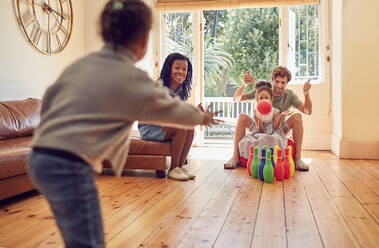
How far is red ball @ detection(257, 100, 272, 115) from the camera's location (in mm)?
2971

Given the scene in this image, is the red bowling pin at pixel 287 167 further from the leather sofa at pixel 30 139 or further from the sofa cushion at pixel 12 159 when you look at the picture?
the sofa cushion at pixel 12 159

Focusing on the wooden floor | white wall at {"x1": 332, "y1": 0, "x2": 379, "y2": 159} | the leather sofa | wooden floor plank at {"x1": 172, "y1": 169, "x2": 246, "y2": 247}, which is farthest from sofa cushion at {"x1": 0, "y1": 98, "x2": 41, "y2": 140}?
white wall at {"x1": 332, "y1": 0, "x2": 379, "y2": 159}

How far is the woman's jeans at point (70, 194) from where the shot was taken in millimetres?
844

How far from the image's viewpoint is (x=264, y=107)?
9.76 ft

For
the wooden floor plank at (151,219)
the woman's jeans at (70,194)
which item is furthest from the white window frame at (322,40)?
the woman's jeans at (70,194)

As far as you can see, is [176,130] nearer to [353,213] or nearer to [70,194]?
[353,213]

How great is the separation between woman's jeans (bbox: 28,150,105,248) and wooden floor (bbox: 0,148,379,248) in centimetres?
71

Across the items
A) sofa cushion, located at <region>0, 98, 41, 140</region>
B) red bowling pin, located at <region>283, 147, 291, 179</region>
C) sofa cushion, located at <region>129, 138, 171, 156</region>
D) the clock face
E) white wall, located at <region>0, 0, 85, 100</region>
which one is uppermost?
the clock face

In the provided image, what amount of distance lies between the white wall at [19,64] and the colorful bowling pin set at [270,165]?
2.37 metres

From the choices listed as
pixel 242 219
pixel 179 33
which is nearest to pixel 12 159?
pixel 242 219

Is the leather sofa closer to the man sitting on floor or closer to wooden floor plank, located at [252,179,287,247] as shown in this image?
the man sitting on floor

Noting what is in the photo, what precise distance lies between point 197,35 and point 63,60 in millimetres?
1760

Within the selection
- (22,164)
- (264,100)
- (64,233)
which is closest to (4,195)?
(22,164)

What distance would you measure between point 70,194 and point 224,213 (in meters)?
1.27
